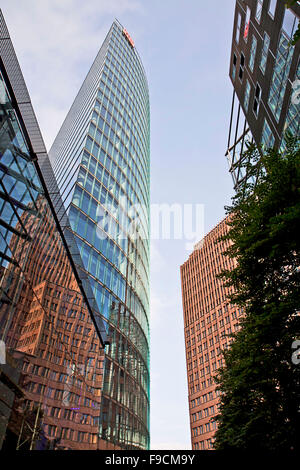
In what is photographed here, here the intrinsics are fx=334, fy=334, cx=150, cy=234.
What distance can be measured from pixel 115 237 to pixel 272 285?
2286 centimetres

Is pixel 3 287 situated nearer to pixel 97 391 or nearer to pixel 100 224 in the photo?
pixel 97 391

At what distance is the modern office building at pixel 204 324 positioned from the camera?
265 ft

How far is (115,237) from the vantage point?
33.8m

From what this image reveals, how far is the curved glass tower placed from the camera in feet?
87.7

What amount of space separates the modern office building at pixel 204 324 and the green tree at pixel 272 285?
197 ft

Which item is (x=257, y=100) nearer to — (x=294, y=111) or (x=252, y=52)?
(x=252, y=52)

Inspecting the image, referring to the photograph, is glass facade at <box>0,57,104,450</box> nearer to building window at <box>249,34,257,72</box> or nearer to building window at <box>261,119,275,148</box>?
building window at <box>261,119,275,148</box>

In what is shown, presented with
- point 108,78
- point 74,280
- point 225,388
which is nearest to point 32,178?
point 74,280

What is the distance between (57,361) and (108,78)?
142ft

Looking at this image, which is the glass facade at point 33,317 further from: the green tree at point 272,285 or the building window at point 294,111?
the building window at point 294,111

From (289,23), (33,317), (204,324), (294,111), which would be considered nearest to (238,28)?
(289,23)

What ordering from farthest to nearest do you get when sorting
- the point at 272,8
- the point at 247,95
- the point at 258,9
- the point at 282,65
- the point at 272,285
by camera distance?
the point at 247,95 → the point at 258,9 → the point at 272,8 → the point at 282,65 → the point at 272,285

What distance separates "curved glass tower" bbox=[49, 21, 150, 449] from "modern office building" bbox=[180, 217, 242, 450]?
35.1 meters

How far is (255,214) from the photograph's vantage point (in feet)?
39.6
